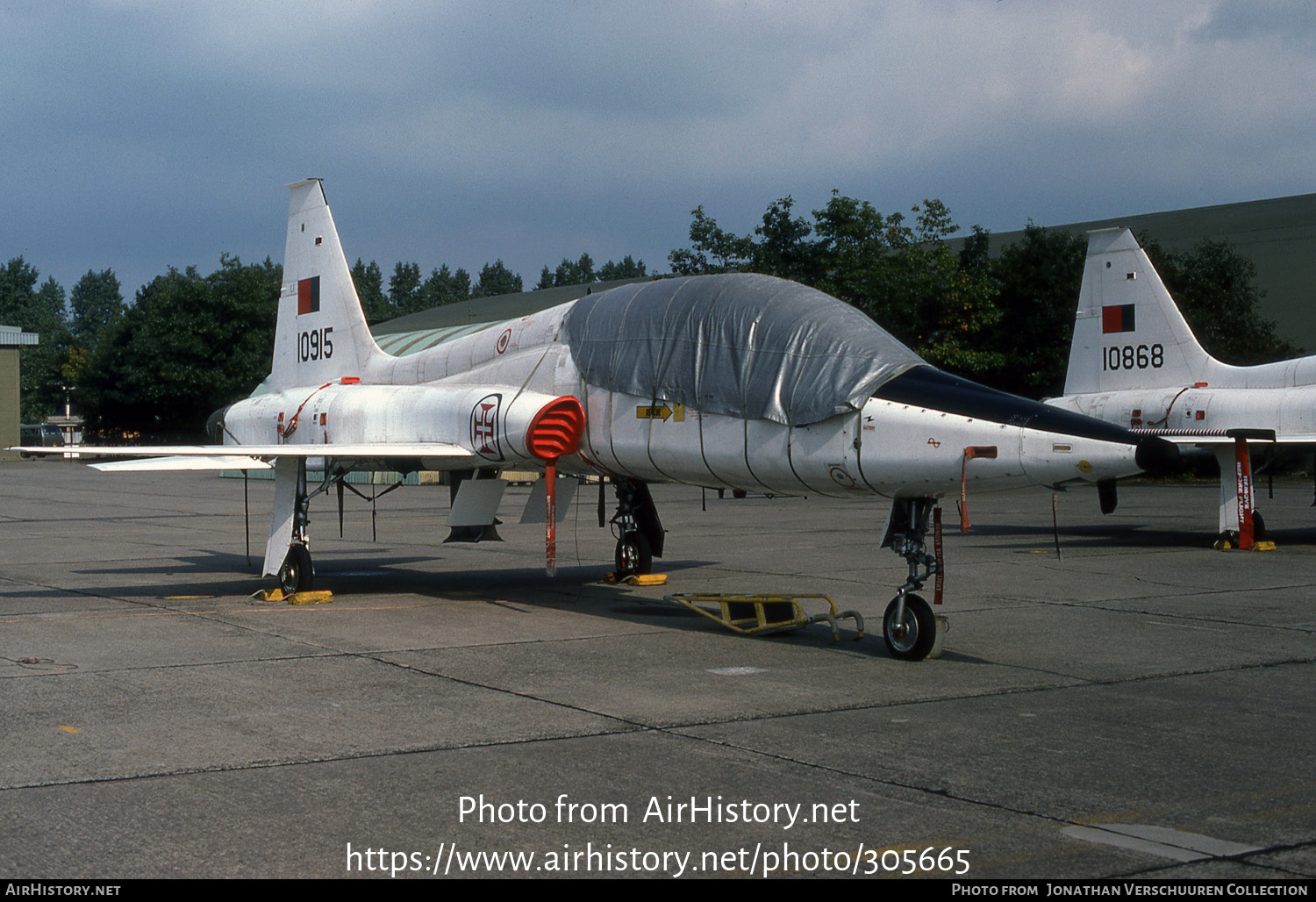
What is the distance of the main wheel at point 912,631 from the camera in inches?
366

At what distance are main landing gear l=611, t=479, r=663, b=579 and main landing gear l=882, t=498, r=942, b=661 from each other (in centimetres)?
506

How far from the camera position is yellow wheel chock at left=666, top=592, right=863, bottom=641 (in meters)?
10.5

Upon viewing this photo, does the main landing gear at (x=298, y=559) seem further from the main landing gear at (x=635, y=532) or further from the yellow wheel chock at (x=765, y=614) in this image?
the yellow wheel chock at (x=765, y=614)

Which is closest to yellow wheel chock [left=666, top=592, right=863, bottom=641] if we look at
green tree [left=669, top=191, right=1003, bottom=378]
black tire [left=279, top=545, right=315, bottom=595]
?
black tire [left=279, top=545, right=315, bottom=595]

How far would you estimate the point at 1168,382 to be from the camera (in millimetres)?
21109

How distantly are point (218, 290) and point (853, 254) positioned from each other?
151 feet

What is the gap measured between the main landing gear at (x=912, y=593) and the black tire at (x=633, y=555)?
534 centimetres

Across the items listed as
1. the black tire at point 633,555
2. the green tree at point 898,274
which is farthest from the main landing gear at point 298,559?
the green tree at point 898,274

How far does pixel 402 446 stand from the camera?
12602mm

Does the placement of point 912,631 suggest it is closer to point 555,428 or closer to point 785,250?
point 555,428

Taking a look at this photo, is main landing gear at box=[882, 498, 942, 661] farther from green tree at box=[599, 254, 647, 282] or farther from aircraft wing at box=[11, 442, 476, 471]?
green tree at box=[599, 254, 647, 282]

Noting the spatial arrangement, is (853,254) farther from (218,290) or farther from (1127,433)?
(218,290)

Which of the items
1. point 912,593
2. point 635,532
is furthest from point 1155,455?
point 635,532

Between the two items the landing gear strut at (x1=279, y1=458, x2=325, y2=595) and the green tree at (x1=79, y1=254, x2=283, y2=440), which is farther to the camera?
the green tree at (x1=79, y1=254, x2=283, y2=440)
